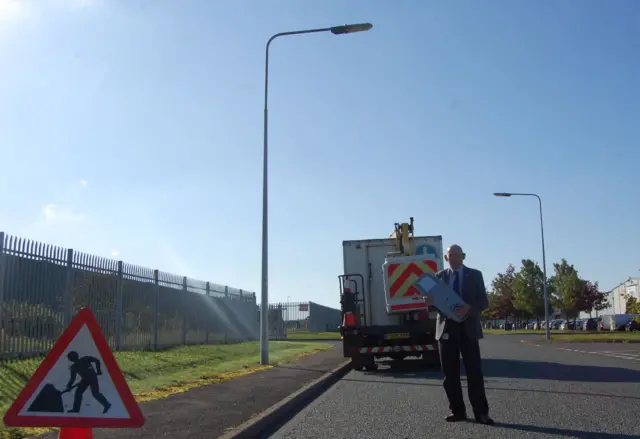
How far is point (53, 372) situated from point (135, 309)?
43.5 ft

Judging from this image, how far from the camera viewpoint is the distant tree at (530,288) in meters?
61.3

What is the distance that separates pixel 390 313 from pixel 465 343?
25.4 ft

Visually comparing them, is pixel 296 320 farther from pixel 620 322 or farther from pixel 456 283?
pixel 456 283

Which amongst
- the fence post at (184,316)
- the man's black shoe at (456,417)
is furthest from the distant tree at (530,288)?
the man's black shoe at (456,417)

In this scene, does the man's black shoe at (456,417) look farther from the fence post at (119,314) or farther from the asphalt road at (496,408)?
the fence post at (119,314)

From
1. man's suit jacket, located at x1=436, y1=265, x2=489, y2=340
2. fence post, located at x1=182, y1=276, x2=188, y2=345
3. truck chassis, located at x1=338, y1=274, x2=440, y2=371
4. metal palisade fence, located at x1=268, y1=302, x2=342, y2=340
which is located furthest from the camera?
metal palisade fence, located at x1=268, y1=302, x2=342, y2=340

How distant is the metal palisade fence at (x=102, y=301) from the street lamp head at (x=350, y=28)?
7.91 m

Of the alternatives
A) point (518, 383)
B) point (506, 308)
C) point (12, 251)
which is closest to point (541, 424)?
point (518, 383)

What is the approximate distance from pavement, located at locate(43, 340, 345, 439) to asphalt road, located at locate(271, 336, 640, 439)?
62cm

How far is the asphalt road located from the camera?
6828 millimetres

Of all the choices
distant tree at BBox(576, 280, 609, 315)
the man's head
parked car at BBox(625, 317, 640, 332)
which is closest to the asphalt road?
the man's head

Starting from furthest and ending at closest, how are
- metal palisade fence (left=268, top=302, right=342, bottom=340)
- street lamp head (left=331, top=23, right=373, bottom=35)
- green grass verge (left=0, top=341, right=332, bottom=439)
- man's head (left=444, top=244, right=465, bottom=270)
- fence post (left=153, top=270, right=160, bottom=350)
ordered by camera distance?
metal palisade fence (left=268, top=302, right=342, bottom=340)
fence post (left=153, top=270, right=160, bottom=350)
street lamp head (left=331, top=23, right=373, bottom=35)
green grass verge (left=0, top=341, right=332, bottom=439)
man's head (left=444, top=244, right=465, bottom=270)

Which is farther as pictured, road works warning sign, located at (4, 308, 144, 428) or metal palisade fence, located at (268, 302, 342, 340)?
metal palisade fence, located at (268, 302, 342, 340)

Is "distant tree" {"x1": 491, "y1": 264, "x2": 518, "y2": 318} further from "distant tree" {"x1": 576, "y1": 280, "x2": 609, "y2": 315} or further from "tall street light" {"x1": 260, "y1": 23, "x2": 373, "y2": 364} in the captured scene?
"tall street light" {"x1": 260, "y1": 23, "x2": 373, "y2": 364}
